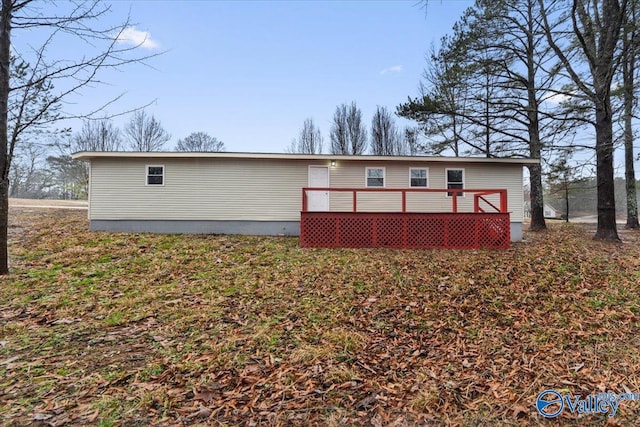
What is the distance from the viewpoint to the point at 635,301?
4.39m

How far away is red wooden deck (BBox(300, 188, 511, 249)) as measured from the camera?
8398mm

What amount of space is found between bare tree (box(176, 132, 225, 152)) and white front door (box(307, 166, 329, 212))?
1242 inches

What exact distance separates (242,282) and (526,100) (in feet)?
43.0

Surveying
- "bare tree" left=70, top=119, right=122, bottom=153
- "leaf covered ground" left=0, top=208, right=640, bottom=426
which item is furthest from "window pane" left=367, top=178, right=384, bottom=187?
"bare tree" left=70, top=119, right=122, bottom=153

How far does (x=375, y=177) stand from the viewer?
1059 centimetres

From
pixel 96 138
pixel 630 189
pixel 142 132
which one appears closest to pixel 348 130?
pixel 630 189

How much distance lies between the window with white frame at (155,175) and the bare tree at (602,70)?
491 inches

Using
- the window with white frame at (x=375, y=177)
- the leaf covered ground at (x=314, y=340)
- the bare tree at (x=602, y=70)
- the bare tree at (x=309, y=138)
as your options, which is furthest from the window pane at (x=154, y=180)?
the bare tree at (x=309, y=138)

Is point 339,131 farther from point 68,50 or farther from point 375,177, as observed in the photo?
point 68,50

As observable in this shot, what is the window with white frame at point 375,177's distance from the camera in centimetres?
1056

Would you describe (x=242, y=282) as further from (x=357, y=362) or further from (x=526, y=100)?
(x=526, y=100)

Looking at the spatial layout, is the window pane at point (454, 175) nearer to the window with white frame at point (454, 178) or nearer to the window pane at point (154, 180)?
the window with white frame at point (454, 178)

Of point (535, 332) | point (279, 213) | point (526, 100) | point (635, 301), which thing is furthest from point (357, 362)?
point (526, 100)

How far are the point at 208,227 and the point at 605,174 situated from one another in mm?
12073
